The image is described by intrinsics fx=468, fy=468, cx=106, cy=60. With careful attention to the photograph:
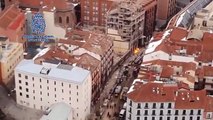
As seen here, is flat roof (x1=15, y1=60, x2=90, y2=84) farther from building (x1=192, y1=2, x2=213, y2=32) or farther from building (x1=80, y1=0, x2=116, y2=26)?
building (x1=80, y1=0, x2=116, y2=26)

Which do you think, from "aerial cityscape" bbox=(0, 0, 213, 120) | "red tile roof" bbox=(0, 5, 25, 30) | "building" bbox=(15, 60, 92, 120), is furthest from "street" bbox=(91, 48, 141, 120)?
"red tile roof" bbox=(0, 5, 25, 30)

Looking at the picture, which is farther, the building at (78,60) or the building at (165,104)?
the building at (78,60)

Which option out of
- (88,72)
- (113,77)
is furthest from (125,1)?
(88,72)

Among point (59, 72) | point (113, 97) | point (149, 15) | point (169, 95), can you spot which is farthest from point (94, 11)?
point (169, 95)

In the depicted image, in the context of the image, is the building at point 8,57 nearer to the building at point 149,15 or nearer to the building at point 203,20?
the building at point 149,15

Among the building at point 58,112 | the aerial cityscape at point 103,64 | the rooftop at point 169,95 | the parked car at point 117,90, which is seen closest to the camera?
the rooftop at point 169,95

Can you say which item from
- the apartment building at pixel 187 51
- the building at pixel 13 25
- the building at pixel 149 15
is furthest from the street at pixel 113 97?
the building at pixel 13 25

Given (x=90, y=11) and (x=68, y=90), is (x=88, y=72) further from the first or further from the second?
(x=90, y=11)
